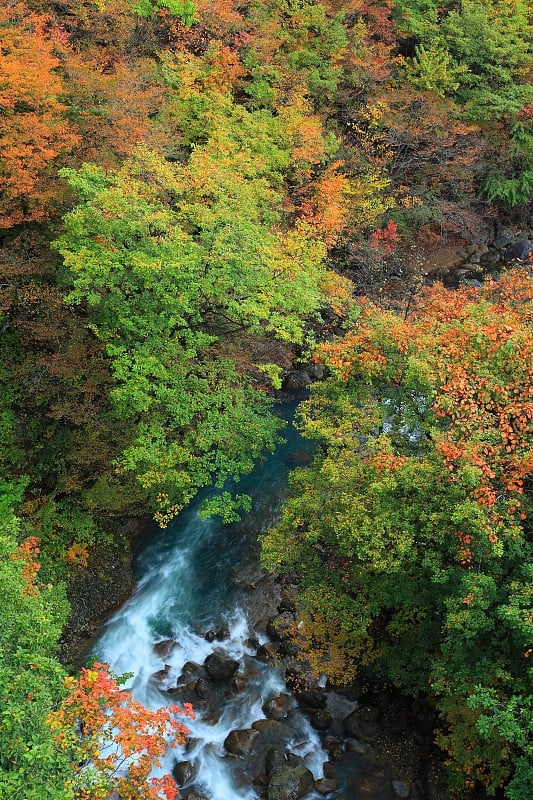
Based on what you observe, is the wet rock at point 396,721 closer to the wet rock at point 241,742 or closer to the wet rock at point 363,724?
the wet rock at point 363,724

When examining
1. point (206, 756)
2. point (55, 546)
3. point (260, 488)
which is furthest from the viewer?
point (260, 488)

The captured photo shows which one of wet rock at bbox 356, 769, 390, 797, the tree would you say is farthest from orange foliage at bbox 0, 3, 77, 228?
wet rock at bbox 356, 769, 390, 797

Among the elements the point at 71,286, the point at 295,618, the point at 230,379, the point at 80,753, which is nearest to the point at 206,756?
the point at 295,618

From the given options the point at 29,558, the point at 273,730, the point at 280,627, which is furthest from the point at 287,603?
the point at 29,558

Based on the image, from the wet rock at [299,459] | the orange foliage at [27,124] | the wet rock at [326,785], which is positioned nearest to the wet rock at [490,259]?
the wet rock at [299,459]

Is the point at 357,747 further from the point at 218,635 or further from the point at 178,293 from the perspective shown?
the point at 178,293

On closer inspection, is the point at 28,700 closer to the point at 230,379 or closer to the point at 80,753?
the point at 80,753

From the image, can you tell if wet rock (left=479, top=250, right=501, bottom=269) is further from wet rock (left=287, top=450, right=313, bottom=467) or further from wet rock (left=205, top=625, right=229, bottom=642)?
wet rock (left=205, top=625, right=229, bottom=642)
